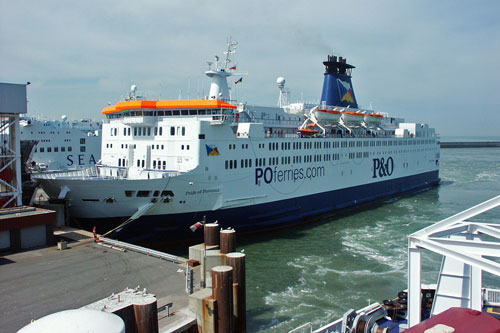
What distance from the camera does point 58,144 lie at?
119 ft

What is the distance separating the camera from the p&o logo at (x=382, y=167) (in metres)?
31.2

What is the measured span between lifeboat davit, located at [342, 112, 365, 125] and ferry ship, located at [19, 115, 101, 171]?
22.0 metres

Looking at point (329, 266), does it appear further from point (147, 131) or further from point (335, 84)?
point (335, 84)

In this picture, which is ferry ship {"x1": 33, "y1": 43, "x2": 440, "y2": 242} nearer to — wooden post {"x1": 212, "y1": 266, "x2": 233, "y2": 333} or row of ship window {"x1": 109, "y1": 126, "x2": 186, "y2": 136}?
row of ship window {"x1": 109, "y1": 126, "x2": 186, "y2": 136}

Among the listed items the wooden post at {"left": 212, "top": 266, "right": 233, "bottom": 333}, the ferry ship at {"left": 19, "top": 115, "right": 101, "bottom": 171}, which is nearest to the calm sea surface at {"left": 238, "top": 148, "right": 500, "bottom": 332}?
the wooden post at {"left": 212, "top": 266, "right": 233, "bottom": 333}

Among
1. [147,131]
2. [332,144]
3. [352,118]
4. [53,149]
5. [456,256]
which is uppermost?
[352,118]

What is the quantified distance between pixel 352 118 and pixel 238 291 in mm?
21566

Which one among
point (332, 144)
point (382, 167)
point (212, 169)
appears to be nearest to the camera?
point (212, 169)

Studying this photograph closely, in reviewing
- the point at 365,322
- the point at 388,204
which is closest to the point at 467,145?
the point at 388,204

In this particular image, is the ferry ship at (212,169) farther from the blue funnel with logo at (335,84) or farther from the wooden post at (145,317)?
the wooden post at (145,317)

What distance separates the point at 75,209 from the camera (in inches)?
661

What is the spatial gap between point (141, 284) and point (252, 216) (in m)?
10.3

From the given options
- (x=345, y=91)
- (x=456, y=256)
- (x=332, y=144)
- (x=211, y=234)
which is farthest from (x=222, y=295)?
(x=345, y=91)

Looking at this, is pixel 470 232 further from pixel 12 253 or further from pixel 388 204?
pixel 388 204
